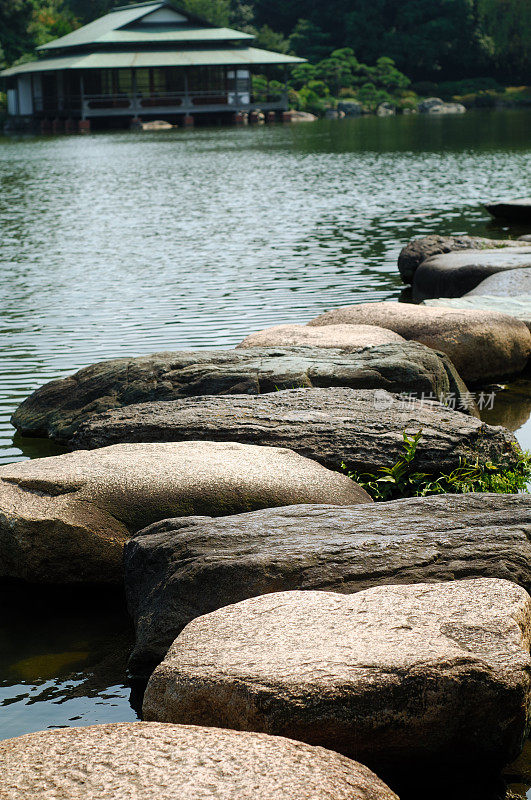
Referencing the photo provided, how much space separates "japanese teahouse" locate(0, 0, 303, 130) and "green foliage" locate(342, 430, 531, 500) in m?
48.0

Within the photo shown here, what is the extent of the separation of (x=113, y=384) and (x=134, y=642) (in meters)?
2.84

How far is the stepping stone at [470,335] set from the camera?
7.95 meters

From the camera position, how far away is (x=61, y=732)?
287cm

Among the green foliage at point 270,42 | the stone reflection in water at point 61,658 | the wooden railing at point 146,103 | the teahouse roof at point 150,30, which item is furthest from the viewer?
the green foliage at point 270,42

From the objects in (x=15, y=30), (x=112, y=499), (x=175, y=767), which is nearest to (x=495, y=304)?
(x=112, y=499)

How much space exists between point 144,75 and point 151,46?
1.67 m

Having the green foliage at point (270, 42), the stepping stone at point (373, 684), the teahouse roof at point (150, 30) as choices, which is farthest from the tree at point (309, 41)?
the stepping stone at point (373, 684)

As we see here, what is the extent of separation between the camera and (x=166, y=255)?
1521cm

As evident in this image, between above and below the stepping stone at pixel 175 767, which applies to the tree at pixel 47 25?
above

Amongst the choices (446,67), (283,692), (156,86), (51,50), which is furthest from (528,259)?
(446,67)

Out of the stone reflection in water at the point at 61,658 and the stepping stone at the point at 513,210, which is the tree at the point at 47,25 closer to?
the stepping stone at the point at 513,210

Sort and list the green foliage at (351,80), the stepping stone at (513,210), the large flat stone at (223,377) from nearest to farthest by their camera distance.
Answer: the large flat stone at (223,377) → the stepping stone at (513,210) → the green foliage at (351,80)

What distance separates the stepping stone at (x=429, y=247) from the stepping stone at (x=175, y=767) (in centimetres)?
A: 1029

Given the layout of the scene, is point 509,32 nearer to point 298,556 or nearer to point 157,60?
point 157,60
